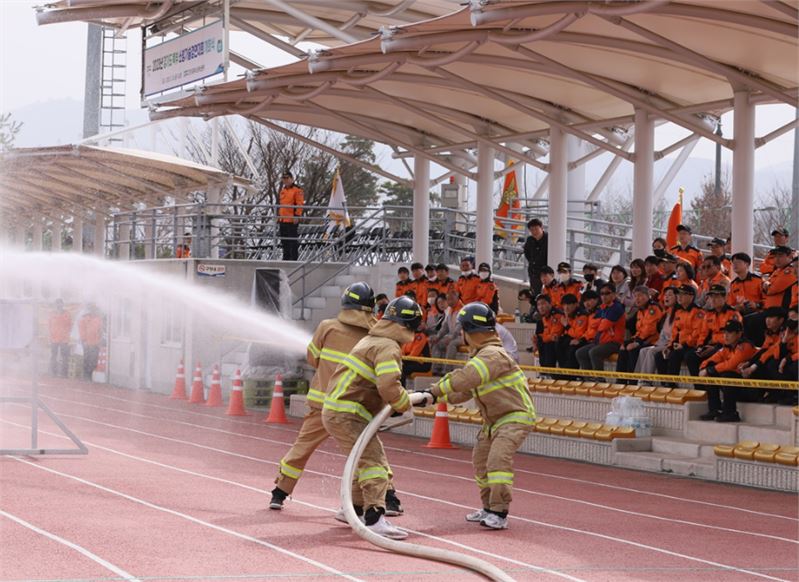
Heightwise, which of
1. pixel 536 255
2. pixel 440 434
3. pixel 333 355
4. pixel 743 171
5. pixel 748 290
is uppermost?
pixel 743 171

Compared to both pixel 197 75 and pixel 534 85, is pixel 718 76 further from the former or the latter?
pixel 197 75

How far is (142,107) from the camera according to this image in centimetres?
2977

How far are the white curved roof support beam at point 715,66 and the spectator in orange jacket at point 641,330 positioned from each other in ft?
10.3

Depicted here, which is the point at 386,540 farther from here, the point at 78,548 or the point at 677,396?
the point at 677,396

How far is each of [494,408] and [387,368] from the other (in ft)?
4.01

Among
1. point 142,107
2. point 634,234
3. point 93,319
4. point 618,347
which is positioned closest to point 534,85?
point 634,234

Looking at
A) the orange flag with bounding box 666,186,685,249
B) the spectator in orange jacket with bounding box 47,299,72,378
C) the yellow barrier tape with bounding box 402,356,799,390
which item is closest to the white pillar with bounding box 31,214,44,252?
the spectator in orange jacket with bounding box 47,299,72,378

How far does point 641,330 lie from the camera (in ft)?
57.4

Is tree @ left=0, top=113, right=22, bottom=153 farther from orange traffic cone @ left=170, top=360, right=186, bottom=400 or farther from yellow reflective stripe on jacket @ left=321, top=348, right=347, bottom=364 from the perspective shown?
yellow reflective stripe on jacket @ left=321, top=348, right=347, bottom=364

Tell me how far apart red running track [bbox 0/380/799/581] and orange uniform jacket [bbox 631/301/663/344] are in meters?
2.19

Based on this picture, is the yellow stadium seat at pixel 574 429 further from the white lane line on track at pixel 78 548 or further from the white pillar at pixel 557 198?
the white lane line on track at pixel 78 548

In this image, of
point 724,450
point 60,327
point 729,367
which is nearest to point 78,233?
point 60,327

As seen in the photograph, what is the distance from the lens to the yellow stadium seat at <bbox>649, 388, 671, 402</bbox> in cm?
1650

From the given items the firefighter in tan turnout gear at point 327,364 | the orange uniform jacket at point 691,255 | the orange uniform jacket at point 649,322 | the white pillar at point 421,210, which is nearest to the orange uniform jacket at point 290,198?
the white pillar at point 421,210
